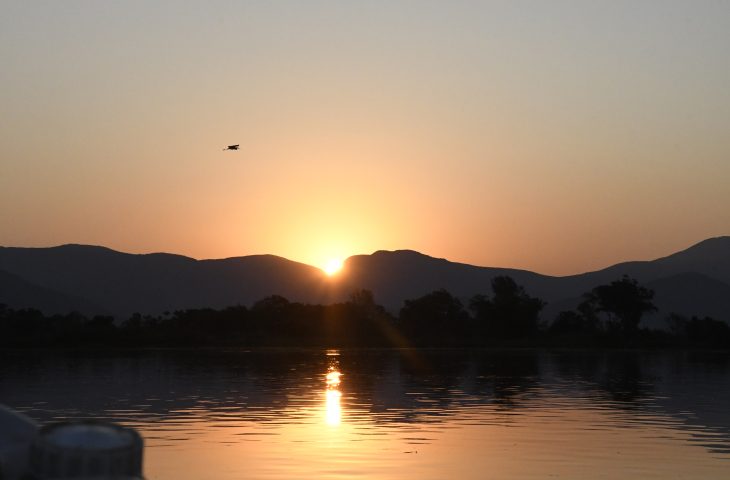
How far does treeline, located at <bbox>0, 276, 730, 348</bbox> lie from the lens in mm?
163000

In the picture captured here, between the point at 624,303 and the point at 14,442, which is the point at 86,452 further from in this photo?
the point at 624,303

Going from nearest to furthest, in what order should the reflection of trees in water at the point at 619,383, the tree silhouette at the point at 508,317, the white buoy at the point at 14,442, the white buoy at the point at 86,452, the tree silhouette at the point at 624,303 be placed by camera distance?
the white buoy at the point at 86,452 < the white buoy at the point at 14,442 < the reflection of trees in water at the point at 619,383 < the tree silhouette at the point at 624,303 < the tree silhouette at the point at 508,317

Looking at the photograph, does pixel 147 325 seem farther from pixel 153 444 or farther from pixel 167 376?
pixel 153 444

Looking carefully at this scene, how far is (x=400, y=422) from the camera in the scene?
40.6 meters

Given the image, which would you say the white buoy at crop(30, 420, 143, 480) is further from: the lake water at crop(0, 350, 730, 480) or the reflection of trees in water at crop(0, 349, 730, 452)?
the reflection of trees in water at crop(0, 349, 730, 452)

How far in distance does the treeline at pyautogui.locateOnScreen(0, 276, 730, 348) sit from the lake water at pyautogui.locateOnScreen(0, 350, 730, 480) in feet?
294

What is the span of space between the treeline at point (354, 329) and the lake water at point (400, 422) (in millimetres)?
89637

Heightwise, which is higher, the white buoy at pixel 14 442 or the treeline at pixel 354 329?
the treeline at pixel 354 329

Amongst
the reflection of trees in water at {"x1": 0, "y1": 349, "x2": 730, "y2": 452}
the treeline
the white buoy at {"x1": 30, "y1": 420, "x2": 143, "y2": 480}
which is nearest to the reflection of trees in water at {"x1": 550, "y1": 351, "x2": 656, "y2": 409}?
the reflection of trees in water at {"x1": 0, "y1": 349, "x2": 730, "y2": 452}

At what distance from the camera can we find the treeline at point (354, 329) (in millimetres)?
163000

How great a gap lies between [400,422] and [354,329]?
475 feet

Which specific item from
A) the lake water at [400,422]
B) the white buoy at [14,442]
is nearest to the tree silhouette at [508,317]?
the lake water at [400,422]

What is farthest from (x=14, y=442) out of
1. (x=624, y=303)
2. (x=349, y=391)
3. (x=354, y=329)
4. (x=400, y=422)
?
(x=624, y=303)

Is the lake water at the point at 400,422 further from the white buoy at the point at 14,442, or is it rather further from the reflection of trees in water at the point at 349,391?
the white buoy at the point at 14,442
